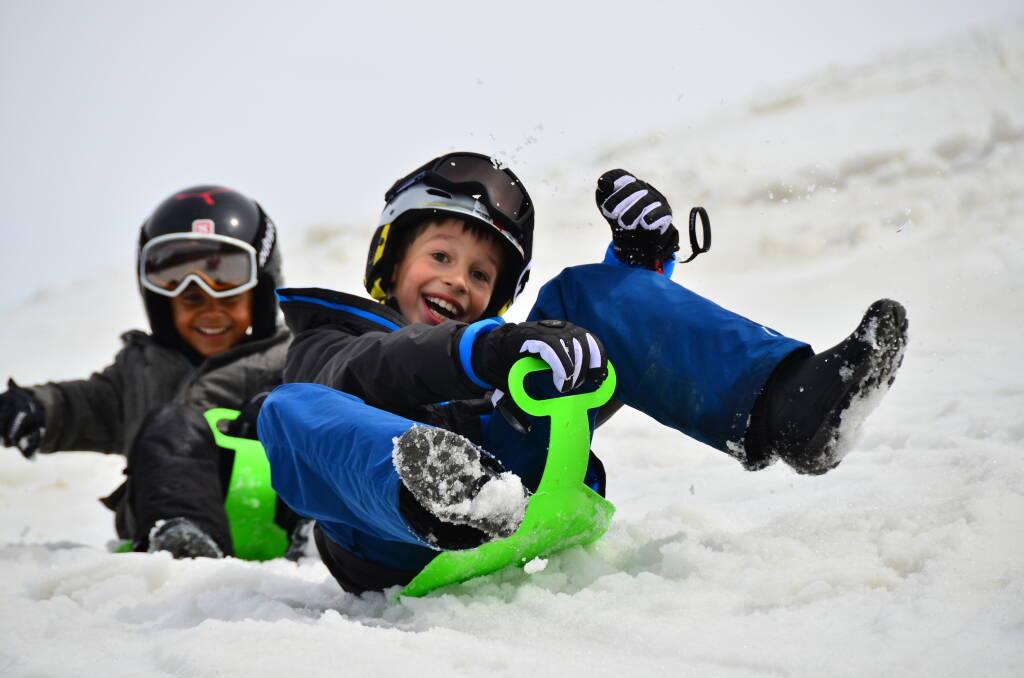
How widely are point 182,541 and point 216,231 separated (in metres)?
1.43

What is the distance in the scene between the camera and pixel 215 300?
3.92 m

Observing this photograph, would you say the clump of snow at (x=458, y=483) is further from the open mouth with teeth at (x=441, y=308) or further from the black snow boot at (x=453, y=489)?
the open mouth with teeth at (x=441, y=308)

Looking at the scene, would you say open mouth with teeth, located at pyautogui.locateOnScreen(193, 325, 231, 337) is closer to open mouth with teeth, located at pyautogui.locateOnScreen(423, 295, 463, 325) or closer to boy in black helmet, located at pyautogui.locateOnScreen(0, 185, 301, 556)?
boy in black helmet, located at pyautogui.locateOnScreen(0, 185, 301, 556)

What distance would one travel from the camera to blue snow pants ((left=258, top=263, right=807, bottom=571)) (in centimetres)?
197

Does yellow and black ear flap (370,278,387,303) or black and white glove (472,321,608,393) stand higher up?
yellow and black ear flap (370,278,387,303)

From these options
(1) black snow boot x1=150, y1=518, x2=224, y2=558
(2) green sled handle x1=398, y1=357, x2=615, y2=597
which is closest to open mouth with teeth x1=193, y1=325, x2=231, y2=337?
(1) black snow boot x1=150, y1=518, x2=224, y2=558

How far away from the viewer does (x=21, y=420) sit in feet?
11.9

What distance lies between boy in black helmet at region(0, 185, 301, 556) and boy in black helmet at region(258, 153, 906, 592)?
1322 millimetres

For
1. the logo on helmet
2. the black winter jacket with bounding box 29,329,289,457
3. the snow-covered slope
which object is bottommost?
the snow-covered slope

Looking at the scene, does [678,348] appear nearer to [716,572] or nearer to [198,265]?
[716,572]

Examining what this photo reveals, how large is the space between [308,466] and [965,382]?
7.48 ft

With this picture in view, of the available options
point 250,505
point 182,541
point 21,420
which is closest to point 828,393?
point 182,541

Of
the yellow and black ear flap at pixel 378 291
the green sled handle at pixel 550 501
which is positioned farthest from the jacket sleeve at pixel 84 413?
the green sled handle at pixel 550 501

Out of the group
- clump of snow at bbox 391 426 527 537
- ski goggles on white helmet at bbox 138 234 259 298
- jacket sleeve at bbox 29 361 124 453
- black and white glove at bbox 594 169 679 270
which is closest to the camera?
clump of snow at bbox 391 426 527 537
